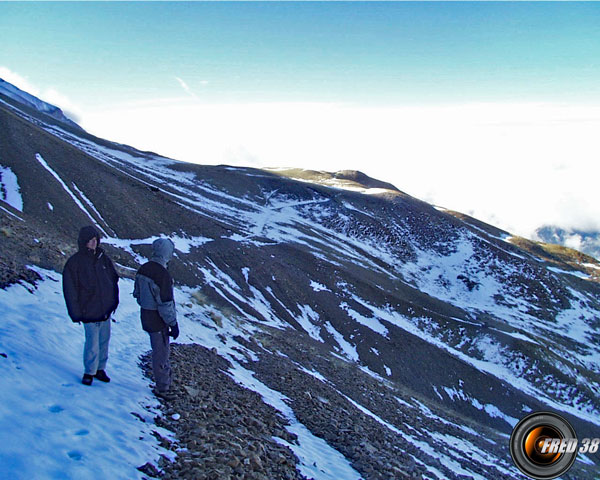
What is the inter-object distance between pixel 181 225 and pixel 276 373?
41403 millimetres

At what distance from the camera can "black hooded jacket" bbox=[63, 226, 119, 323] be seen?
7438mm

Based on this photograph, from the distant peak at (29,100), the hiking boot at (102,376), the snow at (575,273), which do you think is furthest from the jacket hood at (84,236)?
the distant peak at (29,100)

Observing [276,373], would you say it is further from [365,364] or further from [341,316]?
[341,316]

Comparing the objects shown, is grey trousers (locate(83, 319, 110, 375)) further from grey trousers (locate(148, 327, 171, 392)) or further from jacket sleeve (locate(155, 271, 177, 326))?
jacket sleeve (locate(155, 271, 177, 326))

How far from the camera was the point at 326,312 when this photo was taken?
156 ft

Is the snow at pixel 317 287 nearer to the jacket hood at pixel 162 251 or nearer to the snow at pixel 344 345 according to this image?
the snow at pixel 344 345

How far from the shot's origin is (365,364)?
40.2 m

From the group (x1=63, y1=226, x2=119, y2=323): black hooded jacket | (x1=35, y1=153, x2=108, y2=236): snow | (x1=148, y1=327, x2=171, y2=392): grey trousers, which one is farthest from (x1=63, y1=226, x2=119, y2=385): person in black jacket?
(x1=35, y1=153, x2=108, y2=236): snow

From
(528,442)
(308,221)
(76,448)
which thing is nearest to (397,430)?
(528,442)

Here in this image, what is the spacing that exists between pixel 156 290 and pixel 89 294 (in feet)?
4.39

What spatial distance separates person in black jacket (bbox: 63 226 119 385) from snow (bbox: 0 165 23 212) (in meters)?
29.4

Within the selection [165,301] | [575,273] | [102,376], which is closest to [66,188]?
[102,376]

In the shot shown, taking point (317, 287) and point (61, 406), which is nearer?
point (61, 406)

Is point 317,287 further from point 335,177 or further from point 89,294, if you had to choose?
point 335,177
